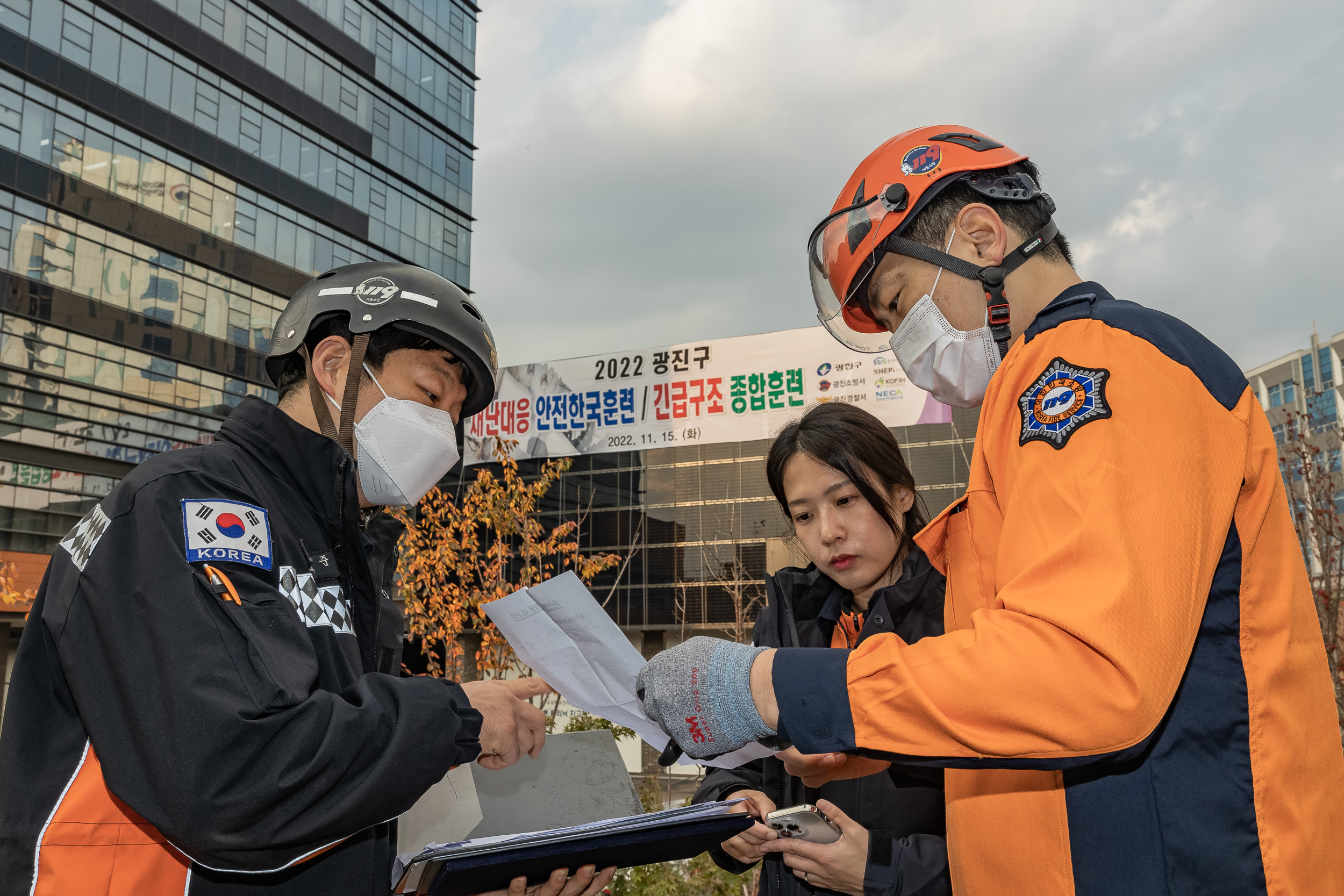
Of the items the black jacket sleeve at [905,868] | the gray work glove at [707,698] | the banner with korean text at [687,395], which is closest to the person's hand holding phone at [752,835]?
the black jacket sleeve at [905,868]

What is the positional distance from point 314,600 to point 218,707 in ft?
1.59

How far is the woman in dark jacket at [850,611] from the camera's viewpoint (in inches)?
97.7

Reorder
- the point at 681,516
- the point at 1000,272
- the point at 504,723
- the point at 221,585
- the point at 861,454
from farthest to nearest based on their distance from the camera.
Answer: the point at 681,516 → the point at 861,454 → the point at 504,723 → the point at 1000,272 → the point at 221,585

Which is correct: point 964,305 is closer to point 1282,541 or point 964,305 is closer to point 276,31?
point 1282,541

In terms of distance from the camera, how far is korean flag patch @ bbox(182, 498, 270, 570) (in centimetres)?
171

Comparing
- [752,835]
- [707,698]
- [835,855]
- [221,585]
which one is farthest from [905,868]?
[221,585]

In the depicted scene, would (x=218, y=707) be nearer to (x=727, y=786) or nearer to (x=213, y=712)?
(x=213, y=712)

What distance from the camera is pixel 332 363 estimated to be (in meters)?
2.59

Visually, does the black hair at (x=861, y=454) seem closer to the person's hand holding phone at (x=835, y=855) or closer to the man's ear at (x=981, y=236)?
the person's hand holding phone at (x=835, y=855)

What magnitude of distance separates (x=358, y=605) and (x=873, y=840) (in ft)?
4.87

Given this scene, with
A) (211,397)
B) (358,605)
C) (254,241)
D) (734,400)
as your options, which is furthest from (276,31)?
(358,605)

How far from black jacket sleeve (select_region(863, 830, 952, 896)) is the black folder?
0.52 m

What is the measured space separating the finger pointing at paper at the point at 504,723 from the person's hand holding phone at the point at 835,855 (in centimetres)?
74

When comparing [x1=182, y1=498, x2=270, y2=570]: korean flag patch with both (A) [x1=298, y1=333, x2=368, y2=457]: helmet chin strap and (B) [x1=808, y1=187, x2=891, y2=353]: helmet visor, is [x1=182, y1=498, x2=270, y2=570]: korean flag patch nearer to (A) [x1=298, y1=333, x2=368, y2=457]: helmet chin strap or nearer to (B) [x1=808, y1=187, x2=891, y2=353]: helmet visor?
(A) [x1=298, y1=333, x2=368, y2=457]: helmet chin strap
